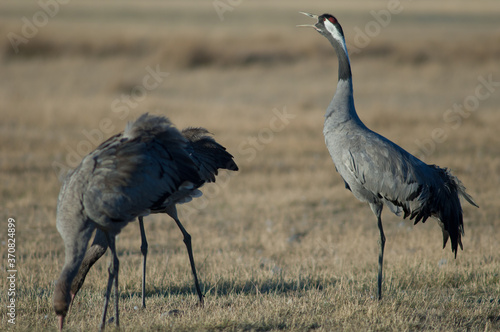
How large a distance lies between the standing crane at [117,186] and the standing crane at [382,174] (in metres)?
1.48

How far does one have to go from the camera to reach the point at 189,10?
201 ft

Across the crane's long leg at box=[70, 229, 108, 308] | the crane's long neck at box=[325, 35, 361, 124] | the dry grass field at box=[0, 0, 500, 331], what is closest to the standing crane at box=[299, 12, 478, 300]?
the crane's long neck at box=[325, 35, 361, 124]

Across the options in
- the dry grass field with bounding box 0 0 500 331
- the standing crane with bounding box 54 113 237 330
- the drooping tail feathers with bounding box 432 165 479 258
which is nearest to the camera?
the standing crane with bounding box 54 113 237 330

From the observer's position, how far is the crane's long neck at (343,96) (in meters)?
5.81

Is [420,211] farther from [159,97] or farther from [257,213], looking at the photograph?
[159,97]

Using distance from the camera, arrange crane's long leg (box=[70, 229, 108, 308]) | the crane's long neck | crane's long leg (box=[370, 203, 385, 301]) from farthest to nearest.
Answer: the crane's long neck
crane's long leg (box=[370, 203, 385, 301])
crane's long leg (box=[70, 229, 108, 308])

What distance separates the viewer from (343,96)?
5.89 m

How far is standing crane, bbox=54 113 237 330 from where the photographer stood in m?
4.61

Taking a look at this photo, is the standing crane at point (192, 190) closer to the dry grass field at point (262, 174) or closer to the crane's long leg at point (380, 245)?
the dry grass field at point (262, 174)

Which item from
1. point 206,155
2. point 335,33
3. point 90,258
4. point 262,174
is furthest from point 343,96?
point 262,174

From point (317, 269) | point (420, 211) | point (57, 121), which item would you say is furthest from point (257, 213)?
point (57, 121)

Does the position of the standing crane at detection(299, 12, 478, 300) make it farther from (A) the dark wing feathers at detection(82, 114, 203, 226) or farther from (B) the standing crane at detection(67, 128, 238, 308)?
(A) the dark wing feathers at detection(82, 114, 203, 226)

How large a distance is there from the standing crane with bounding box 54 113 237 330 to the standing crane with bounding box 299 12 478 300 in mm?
1483

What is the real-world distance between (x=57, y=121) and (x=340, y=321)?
469 inches
